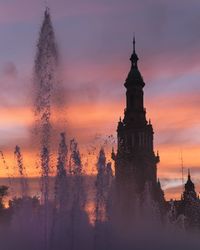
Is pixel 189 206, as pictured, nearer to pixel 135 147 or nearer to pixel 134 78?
pixel 135 147

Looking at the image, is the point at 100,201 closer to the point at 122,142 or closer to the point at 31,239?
the point at 31,239

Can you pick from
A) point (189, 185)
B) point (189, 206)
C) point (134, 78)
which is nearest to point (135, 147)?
point (134, 78)

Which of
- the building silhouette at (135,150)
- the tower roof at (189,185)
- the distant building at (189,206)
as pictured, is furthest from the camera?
the tower roof at (189,185)

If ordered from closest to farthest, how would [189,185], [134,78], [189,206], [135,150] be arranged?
[135,150], [134,78], [189,206], [189,185]

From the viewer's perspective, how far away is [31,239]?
4281 cm

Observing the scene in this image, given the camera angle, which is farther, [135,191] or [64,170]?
[135,191]

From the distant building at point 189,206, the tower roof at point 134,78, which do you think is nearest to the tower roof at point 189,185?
the distant building at point 189,206

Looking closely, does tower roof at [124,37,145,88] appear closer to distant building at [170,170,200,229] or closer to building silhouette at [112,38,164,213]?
building silhouette at [112,38,164,213]

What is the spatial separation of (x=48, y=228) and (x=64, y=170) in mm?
5746

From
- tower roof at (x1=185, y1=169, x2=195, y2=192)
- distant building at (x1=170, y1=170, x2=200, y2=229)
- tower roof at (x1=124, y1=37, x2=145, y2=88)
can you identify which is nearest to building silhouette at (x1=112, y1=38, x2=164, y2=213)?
tower roof at (x1=124, y1=37, x2=145, y2=88)

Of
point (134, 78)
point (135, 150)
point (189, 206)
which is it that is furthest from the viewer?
point (189, 206)

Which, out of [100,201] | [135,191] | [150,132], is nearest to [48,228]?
[100,201]

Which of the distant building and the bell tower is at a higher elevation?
the bell tower

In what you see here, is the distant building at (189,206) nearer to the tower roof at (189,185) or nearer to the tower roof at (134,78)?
the tower roof at (189,185)
